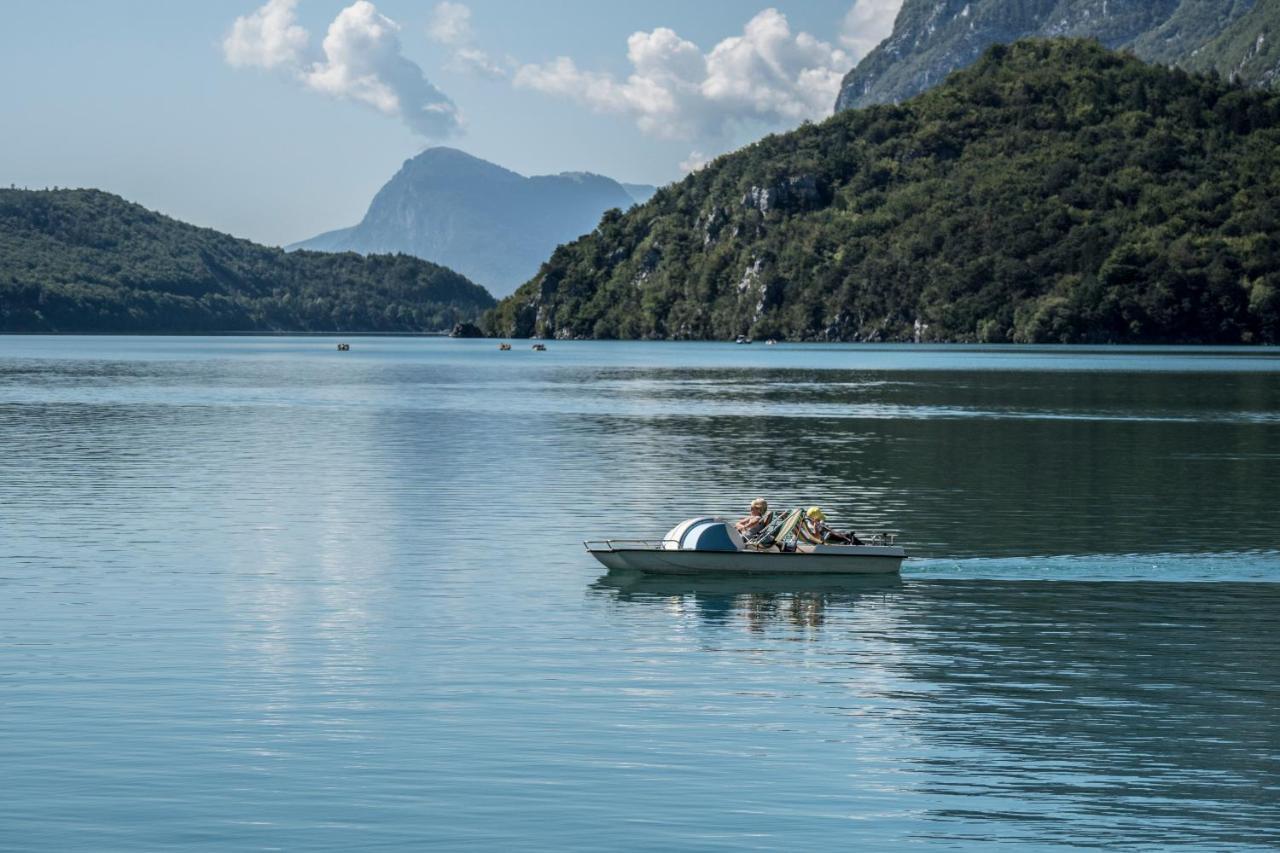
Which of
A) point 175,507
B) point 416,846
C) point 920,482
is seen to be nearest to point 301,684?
point 416,846

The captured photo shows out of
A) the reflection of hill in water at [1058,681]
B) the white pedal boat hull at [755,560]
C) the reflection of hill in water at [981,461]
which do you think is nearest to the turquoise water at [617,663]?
the reflection of hill in water at [1058,681]

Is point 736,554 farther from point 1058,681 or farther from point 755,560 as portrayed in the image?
point 1058,681

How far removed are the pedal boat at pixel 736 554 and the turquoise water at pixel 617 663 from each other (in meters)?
0.64

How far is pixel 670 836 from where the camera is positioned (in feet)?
77.8

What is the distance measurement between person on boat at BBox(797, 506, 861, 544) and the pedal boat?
21 centimetres

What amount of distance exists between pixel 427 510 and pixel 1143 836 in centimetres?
4345

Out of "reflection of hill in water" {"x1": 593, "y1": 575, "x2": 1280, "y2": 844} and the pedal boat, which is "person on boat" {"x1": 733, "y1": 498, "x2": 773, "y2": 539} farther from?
"reflection of hill in water" {"x1": 593, "y1": 575, "x2": 1280, "y2": 844}

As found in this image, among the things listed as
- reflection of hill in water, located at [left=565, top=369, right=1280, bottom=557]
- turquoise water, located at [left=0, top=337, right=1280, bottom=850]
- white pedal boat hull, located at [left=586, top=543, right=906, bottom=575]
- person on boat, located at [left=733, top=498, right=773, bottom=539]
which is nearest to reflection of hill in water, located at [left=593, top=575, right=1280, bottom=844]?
turquoise water, located at [left=0, top=337, right=1280, bottom=850]

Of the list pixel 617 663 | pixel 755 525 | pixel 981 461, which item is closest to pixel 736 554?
pixel 755 525

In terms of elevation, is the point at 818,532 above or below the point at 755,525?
below

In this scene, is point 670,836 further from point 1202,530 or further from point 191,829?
point 1202,530

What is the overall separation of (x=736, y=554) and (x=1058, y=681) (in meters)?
13.4

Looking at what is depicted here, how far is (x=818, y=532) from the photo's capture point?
4631 cm

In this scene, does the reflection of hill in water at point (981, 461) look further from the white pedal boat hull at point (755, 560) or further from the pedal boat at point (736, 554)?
the pedal boat at point (736, 554)
